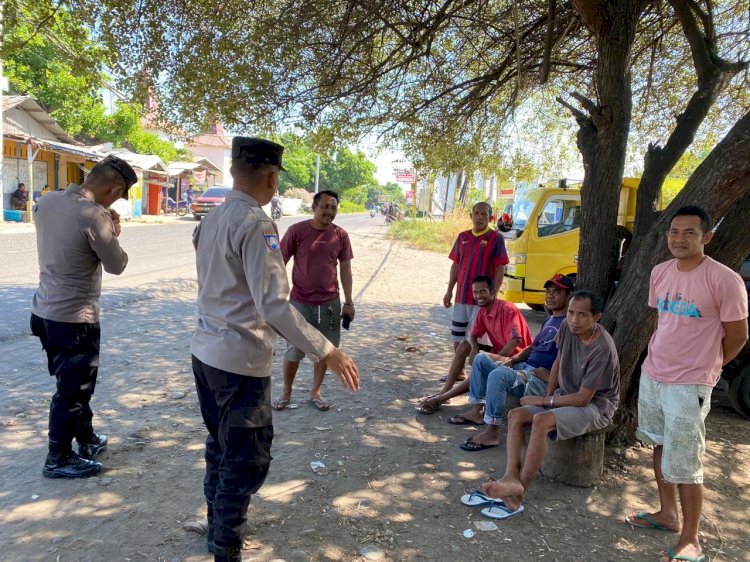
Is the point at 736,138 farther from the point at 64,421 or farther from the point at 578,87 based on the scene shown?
the point at 578,87

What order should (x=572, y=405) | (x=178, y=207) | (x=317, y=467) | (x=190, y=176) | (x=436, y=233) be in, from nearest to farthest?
1. (x=572, y=405)
2. (x=317, y=467)
3. (x=436, y=233)
4. (x=178, y=207)
5. (x=190, y=176)

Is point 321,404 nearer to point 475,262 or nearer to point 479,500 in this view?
point 479,500

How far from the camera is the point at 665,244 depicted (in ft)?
11.9

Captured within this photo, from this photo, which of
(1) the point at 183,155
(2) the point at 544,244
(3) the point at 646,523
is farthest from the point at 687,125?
(1) the point at 183,155

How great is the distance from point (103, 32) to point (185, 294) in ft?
16.3

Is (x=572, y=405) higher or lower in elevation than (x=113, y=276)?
higher

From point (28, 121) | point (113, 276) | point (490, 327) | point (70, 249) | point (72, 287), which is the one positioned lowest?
point (113, 276)

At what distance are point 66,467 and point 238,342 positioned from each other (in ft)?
5.87

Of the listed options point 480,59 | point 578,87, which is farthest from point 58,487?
point 578,87

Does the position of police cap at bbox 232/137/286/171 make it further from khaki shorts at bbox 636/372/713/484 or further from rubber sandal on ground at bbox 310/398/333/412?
rubber sandal on ground at bbox 310/398/333/412

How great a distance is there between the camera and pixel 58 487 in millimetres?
3221

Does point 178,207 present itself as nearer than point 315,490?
No

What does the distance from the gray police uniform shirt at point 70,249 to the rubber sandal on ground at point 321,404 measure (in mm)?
2087

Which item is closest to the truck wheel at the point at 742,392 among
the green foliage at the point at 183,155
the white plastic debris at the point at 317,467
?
the white plastic debris at the point at 317,467
